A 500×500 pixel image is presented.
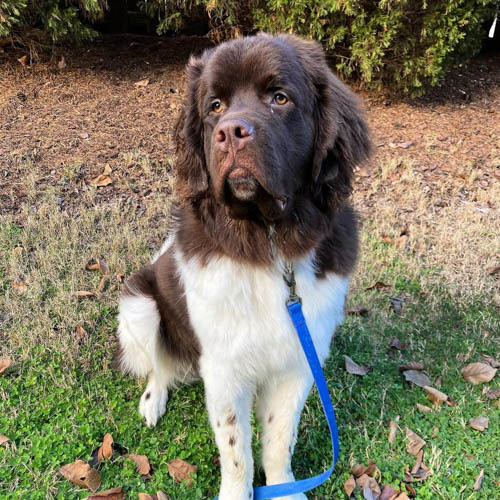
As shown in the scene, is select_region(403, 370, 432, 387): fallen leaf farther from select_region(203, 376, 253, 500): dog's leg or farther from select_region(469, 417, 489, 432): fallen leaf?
select_region(203, 376, 253, 500): dog's leg

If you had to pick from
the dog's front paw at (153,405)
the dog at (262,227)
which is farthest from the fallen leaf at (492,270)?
the dog's front paw at (153,405)

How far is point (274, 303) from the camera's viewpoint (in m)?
2.35

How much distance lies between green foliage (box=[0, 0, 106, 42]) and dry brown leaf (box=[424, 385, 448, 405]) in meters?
5.23

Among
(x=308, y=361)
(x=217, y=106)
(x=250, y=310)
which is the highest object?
(x=217, y=106)

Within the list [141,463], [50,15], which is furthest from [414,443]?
[50,15]

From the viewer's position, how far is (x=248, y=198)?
2.06 meters

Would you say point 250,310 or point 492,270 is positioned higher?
point 250,310

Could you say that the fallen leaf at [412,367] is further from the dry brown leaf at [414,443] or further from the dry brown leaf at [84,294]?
the dry brown leaf at [84,294]

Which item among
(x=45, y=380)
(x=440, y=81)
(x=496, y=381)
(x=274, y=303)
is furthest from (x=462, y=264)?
(x=440, y=81)

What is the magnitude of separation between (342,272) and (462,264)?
97.3 inches

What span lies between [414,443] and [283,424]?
819 millimetres

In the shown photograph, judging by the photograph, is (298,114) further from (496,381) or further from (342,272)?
(496,381)

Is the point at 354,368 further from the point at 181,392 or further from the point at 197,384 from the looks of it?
the point at 181,392

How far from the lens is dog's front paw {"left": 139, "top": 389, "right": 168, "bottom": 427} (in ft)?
9.73
